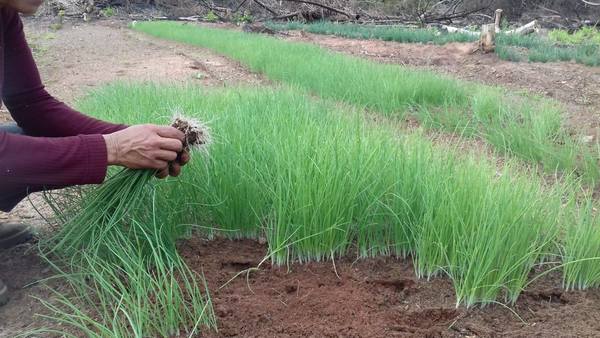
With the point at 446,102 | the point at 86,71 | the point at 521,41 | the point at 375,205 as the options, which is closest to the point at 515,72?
the point at 521,41

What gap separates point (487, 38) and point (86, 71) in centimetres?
523

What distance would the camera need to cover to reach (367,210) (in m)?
1.66

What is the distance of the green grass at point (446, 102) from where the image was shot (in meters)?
2.99

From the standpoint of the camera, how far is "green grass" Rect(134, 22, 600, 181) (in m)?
2.99

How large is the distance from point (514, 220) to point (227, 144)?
0.98m

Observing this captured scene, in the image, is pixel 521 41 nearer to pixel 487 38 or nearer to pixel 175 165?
pixel 487 38

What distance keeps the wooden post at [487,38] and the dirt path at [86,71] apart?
133 inches

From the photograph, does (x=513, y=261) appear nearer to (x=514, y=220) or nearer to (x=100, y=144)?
(x=514, y=220)

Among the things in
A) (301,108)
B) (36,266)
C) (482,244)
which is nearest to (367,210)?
(482,244)

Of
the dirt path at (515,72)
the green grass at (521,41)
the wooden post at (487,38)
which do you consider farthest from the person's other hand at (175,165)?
the wooden post at (487,38)

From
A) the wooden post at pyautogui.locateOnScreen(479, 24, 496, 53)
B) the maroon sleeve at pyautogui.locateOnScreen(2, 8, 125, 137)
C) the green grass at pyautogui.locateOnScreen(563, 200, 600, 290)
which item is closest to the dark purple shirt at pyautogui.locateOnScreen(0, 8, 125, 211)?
the maroon sleeve at pyautogui.locateOnScreen(2, 8, 125, 137)

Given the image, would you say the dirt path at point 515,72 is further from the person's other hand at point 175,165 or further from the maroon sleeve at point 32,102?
the maroon sleeve at point 32,102

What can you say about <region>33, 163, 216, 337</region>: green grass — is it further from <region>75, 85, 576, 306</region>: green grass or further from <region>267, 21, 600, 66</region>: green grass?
<region>267, 21, 600, 66</region>: green grass

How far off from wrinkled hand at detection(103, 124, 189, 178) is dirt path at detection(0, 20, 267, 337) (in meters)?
0.47
